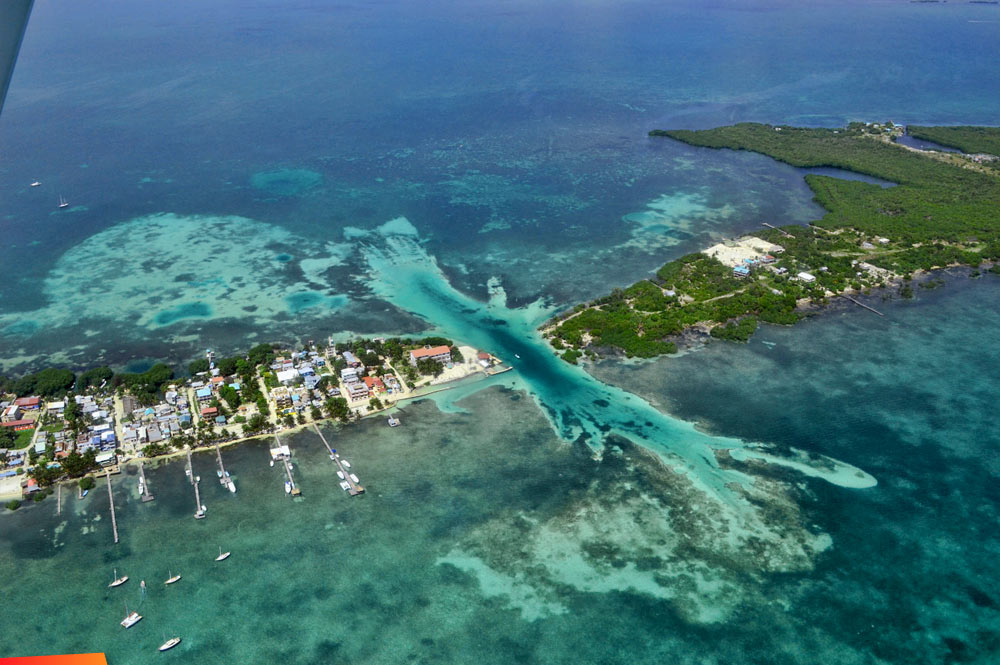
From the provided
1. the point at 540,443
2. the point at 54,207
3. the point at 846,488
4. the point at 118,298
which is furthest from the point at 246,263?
the point at 846,488

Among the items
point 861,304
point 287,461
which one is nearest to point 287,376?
point 287,461

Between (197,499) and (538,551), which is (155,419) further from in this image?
(538,551)

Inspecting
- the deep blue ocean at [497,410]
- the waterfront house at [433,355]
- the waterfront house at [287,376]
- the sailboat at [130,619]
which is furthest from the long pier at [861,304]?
the sailboat at [130,619]

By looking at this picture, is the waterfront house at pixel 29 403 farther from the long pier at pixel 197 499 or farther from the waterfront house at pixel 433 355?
the waterfront house at pixel 433 355

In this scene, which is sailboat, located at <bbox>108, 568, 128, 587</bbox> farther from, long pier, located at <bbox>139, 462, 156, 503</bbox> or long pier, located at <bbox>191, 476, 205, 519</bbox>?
long pier, located at <bbox>139, 462, 156, 503</bbox>

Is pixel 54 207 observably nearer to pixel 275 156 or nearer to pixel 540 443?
pixel 275 156

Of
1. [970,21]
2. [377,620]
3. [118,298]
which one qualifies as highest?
[970,21]

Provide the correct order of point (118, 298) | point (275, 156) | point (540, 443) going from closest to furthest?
point (540, 443) < point (118, 298) < point (275, 156)
